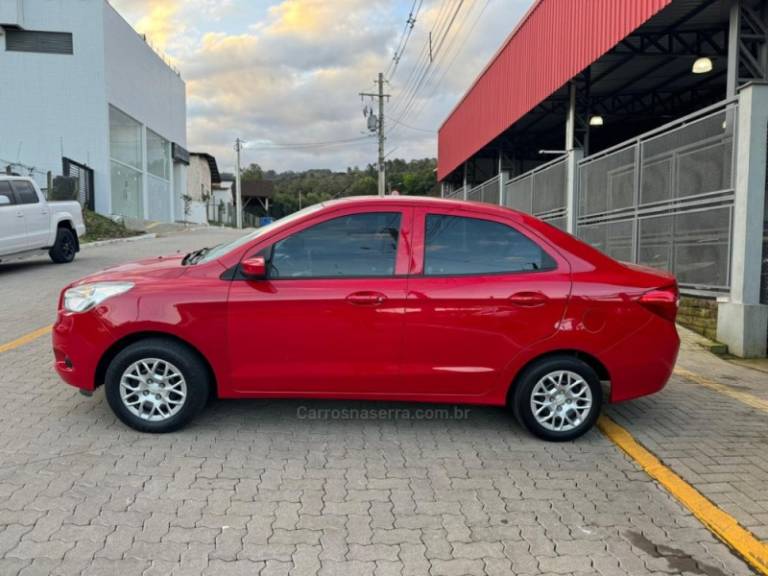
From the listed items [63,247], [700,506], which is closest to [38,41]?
[63,247]

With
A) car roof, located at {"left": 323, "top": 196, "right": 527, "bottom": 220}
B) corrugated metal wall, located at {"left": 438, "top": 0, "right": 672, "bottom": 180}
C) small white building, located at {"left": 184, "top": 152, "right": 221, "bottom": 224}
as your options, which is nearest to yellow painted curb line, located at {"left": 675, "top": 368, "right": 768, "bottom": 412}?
car roof, located at {"left": 323, "top": 196, "right": 527, "bottom": 220}

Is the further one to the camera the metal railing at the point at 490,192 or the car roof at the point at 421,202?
the metal railing at the point at 490,192

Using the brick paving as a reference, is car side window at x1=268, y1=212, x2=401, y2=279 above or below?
above

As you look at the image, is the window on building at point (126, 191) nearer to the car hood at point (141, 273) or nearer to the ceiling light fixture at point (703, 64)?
the ceiling light fixture at point (703, 64)

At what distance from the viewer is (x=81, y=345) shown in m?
4.09

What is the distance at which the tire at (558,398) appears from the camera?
13.6 feet

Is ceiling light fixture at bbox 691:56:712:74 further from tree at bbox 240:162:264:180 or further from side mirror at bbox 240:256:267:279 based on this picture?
tree at bbox 240:162:264:180

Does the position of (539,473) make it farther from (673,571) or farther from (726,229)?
(726,229)

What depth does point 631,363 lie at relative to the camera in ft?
13.8

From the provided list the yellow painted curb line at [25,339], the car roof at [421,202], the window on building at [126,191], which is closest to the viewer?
the car roof at [421,202]

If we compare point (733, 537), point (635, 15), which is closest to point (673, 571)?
point (733, 537)

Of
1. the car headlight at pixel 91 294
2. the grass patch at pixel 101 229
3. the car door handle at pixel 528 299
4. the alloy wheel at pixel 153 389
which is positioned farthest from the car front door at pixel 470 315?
the grass patch at pixel 101 229

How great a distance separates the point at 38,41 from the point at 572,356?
28.4m

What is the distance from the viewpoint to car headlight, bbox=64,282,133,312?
13.4 ft
